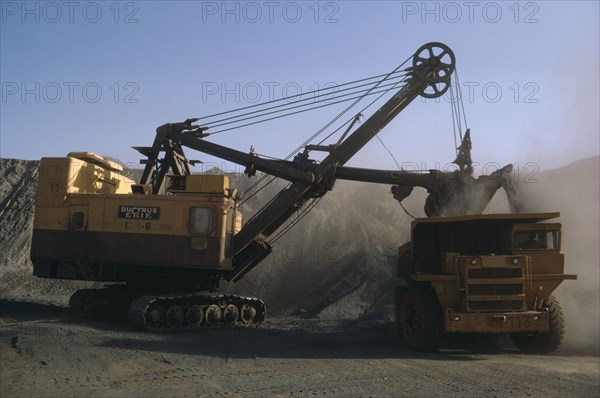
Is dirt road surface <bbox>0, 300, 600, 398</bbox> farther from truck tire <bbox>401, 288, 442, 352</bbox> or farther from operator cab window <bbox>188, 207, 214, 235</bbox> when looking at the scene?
operator cab window <bbox>188, 207, 214, 235</bbox>

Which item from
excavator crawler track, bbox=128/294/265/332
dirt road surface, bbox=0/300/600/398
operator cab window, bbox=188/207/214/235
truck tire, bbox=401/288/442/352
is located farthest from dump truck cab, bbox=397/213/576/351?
operator cab window, bbox=188/207/214/235

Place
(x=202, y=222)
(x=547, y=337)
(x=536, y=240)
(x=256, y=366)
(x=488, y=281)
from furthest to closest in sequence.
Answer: (x=202, y=222)
(x=536, y=240)
(x=547, y=337)
(x=488, y=281)
(x=256, y=366)

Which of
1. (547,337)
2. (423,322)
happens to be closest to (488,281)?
(423,322)

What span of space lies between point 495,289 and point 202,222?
7.34 meters

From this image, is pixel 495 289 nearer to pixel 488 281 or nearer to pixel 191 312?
pixel 488 281

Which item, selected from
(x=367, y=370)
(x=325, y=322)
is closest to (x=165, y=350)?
(x=367, y=370)

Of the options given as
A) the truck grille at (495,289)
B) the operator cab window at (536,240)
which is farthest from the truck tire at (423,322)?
the operator cab window at (536,240)

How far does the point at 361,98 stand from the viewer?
16875 millimetres

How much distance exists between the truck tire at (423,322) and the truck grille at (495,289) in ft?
2.69

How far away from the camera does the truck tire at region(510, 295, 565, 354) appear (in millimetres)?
11125

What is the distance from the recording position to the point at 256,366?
9.24 meters

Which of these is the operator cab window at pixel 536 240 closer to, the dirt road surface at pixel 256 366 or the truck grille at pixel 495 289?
the truck grille at pixel 495 289

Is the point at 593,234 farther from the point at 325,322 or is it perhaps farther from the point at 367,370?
the point at 367,370

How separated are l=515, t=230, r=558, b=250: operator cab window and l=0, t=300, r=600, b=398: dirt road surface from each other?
2248 mm
